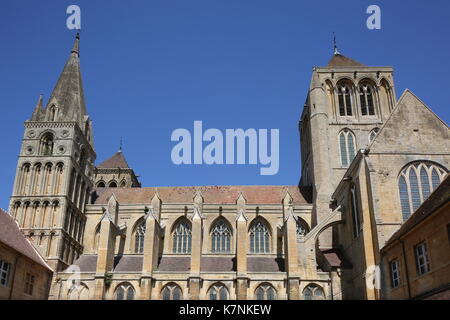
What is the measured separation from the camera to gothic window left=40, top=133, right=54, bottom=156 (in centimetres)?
3666

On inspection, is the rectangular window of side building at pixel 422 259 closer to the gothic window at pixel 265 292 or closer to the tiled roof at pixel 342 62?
the gothic window at pixel 265 292

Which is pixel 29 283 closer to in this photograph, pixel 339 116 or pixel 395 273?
pixel 395 273

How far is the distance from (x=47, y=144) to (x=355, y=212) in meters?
26.3

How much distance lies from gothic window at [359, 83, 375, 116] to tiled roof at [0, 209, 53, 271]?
30.3 m

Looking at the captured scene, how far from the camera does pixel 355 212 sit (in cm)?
2830

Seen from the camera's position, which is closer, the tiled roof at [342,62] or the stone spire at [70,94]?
the stone spire at [70,94]

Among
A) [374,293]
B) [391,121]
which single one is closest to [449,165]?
[391,121]

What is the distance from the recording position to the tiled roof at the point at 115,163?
50.9m

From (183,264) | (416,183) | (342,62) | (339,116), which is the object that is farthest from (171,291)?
(342,62)

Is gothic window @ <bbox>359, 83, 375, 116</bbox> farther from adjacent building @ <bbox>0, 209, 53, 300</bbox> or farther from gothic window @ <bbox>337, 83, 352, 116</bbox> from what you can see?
adjacent building @ <bbox>0, 209, 53, 300</bbox>

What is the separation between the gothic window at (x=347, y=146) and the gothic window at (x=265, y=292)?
1343 centimetres

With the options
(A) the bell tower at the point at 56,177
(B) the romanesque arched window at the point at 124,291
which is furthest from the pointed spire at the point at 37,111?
(B) the romanesque arched window at the point at 124,291
